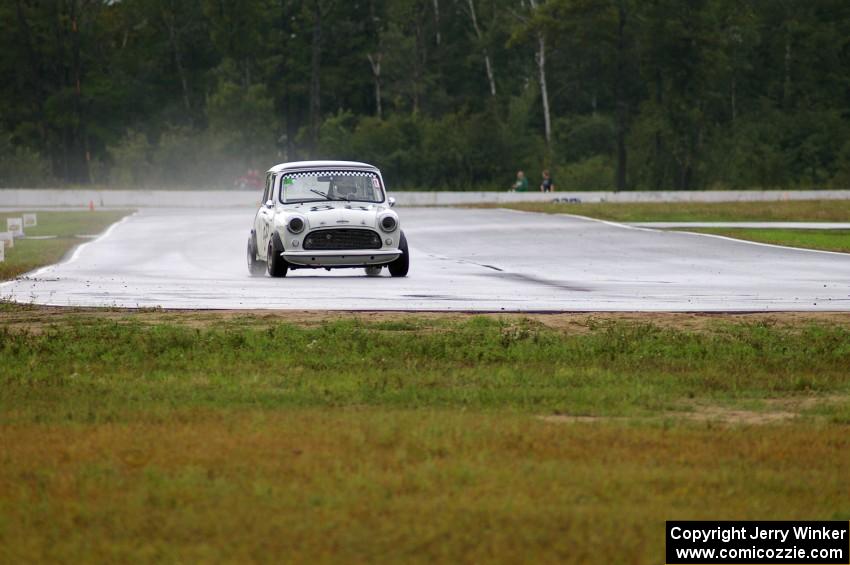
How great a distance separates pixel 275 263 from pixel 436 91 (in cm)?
7449

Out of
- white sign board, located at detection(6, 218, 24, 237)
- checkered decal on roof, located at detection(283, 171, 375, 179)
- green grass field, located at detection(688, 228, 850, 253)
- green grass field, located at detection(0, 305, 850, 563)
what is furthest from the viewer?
white sign board, located at detection(6, 218, 24, 237)

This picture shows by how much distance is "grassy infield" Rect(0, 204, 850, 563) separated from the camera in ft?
18.8

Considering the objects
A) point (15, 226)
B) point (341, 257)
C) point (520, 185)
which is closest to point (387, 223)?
point (341, 257)

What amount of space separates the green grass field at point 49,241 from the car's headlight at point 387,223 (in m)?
5.31

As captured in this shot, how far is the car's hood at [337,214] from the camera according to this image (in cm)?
2003

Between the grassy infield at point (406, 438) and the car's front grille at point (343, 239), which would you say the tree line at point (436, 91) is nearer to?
the car's front grille at point (343, 239)

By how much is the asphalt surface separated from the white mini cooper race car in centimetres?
38

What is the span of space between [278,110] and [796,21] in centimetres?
3553

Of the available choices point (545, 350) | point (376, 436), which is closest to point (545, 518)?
point (376, 436)

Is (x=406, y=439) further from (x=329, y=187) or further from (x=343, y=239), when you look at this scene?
(x=329, y=187)

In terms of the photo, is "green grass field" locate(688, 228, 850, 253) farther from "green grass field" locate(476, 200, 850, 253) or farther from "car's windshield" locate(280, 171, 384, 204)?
"car's windshield" locate(280, 171, 384, 204)

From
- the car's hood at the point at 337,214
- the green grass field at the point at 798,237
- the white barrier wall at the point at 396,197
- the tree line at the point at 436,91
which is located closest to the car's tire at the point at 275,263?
the car's hood at the point at 337,214

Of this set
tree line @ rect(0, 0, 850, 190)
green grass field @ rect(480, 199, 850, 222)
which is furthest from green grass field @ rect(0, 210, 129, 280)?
tree line @ rect(0, 0, 850, 190)

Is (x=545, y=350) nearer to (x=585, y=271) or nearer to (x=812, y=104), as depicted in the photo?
(x=585, y=271)
